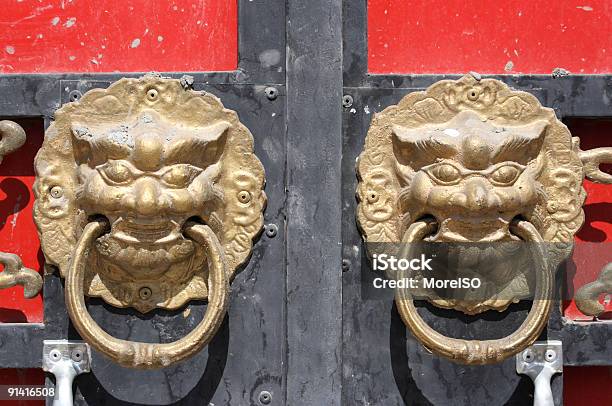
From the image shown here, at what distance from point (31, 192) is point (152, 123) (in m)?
0.18

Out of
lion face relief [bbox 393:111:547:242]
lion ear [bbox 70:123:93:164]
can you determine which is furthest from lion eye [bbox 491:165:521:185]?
lion ear [bbox 70:123:93:164]

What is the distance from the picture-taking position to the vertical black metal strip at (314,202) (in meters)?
1.17

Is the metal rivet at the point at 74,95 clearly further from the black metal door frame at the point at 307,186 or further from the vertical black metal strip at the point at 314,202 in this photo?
the vertical black metal strip at the point at 314,202

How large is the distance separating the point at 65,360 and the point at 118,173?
0.23 metres

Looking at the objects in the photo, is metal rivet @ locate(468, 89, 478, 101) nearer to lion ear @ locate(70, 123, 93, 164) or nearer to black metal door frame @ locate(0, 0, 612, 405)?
black metal door frame @ locate(0, 0, 612, 405)

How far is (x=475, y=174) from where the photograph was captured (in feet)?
3.73

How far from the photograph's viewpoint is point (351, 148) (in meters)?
1.19

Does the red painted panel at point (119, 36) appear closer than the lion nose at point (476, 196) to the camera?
No

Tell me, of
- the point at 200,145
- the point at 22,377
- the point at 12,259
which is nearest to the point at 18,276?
the point at 12,259

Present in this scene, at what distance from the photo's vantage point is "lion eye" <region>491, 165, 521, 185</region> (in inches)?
44.6

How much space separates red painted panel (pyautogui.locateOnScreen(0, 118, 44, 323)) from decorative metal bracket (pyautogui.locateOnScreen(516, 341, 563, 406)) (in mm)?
557

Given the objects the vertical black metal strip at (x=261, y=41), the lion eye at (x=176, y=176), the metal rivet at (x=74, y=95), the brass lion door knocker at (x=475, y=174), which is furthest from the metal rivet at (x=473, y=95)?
the metal rivet at (x=74, y=95)

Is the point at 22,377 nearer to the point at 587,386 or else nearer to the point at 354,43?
the point at 354,43

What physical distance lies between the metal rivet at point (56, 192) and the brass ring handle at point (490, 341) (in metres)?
0.39
